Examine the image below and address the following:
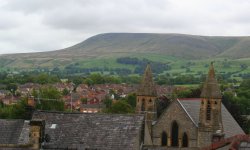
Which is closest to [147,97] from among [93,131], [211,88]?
[211,88]

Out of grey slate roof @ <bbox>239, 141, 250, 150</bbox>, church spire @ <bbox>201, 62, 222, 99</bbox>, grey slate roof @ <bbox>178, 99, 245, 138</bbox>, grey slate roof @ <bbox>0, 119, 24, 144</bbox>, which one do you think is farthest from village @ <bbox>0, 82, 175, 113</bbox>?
grey slate roof @ <bbox>239, 141, 250, 150</bbox>

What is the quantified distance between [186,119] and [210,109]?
13.8 ft

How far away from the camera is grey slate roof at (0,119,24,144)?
35531mm

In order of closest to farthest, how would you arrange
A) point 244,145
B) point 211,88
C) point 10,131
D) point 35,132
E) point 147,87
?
point 244,145, point 35,132, point 10,131, point 211,88, point 147,87

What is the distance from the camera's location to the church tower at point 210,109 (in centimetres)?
5103

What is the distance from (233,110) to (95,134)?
151 ft

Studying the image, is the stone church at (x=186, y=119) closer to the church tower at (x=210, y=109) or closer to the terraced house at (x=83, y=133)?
the church tower at (x=210, y=109)

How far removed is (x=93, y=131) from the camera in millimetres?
33125

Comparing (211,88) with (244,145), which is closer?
(244,145)

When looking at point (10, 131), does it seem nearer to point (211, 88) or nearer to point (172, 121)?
point (211, 88)

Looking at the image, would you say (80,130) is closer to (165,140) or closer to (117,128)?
(117,128)

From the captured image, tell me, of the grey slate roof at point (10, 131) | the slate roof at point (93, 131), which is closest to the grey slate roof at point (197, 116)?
the slate roof at point (93, 131)

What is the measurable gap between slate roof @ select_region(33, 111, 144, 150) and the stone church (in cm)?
1663

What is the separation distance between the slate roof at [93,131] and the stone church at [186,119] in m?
16.6
